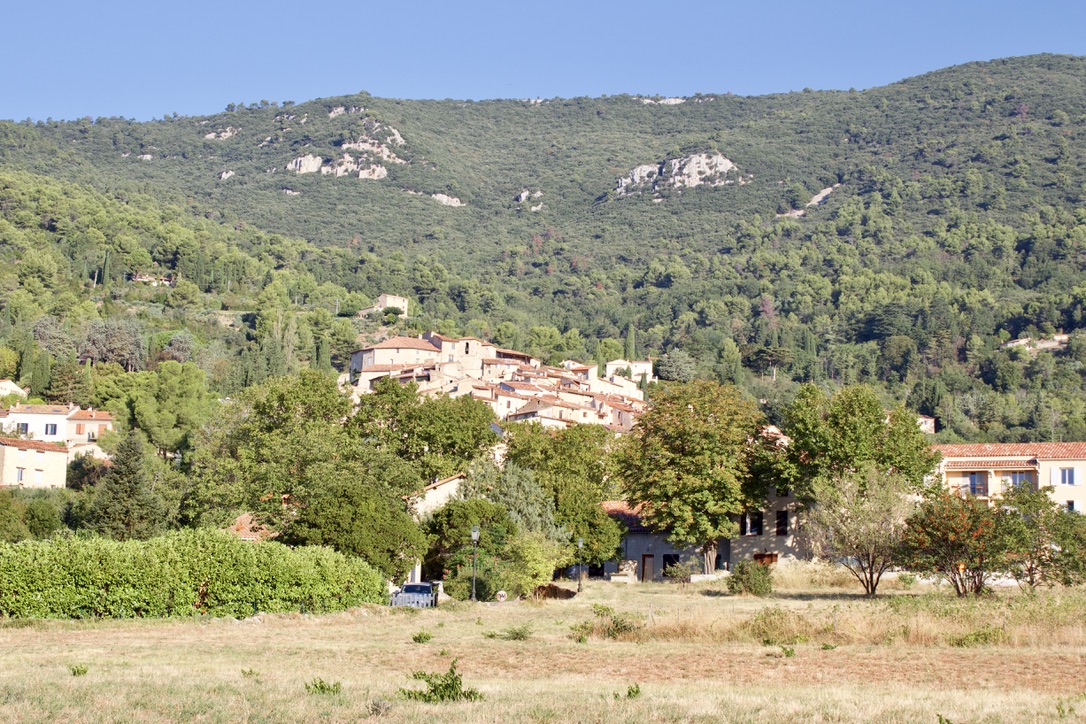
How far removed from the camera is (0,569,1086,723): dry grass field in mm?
17500

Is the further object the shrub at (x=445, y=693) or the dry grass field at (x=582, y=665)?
the shrub at (x=445, y=693)

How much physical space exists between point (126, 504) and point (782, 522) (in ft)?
105

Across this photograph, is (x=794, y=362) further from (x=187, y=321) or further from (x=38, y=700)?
(x=38, y=700)

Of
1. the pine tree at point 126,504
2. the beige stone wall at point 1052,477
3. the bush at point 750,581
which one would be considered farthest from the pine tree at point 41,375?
the bush at point 750,581

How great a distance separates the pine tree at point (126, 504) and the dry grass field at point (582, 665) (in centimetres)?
3066

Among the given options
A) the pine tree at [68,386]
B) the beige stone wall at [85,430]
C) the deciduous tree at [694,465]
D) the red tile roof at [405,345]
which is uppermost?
the red tile roof at [405,345]

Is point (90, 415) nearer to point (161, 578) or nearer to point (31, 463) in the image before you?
point (31, 463)

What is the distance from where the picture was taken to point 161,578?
31.4m

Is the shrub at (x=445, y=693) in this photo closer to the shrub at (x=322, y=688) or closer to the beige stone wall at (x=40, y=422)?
the shrub at (x=322, y=688)

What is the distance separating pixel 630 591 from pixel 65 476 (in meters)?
58.1

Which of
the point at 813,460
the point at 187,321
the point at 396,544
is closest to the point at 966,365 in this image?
the point at 187,321

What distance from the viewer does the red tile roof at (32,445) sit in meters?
87.9

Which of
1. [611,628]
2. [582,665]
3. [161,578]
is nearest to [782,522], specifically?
[611,628]

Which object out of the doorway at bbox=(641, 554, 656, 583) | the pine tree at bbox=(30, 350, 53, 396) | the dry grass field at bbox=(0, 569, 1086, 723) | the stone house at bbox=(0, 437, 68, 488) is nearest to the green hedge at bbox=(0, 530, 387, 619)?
the dry grass field at bbox=(0, 569, 1086, 723)
